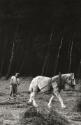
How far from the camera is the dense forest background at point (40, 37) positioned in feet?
148

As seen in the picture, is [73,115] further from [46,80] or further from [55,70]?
[55,70]

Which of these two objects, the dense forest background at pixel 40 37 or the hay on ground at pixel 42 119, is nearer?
the hay on ground at pixel 42 119

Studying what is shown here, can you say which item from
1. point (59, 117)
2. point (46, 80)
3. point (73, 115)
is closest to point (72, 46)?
point (46, 80)

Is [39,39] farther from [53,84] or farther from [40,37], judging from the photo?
[53,84]

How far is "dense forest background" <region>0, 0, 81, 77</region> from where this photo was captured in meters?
45.2

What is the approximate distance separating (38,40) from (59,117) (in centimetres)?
3306

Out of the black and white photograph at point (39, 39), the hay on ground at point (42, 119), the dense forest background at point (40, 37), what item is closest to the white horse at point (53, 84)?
the hay on ground at point (42, 119)

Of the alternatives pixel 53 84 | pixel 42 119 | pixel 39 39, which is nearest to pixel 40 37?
pixel 39 39

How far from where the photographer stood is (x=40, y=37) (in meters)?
48.2

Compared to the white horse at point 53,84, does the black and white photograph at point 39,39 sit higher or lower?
higher

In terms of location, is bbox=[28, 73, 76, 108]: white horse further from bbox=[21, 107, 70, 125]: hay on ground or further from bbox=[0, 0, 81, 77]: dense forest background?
bbox=[0, 0, 81, 77]: dense forest background

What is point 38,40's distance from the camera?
4812 centimetres

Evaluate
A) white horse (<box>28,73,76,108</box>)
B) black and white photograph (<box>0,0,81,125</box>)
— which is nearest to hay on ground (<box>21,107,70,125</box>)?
white horse (<box>28,73,76,108</box>)

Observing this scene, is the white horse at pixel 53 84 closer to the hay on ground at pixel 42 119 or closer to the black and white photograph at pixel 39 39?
the hay on ground at pixel 42 119
